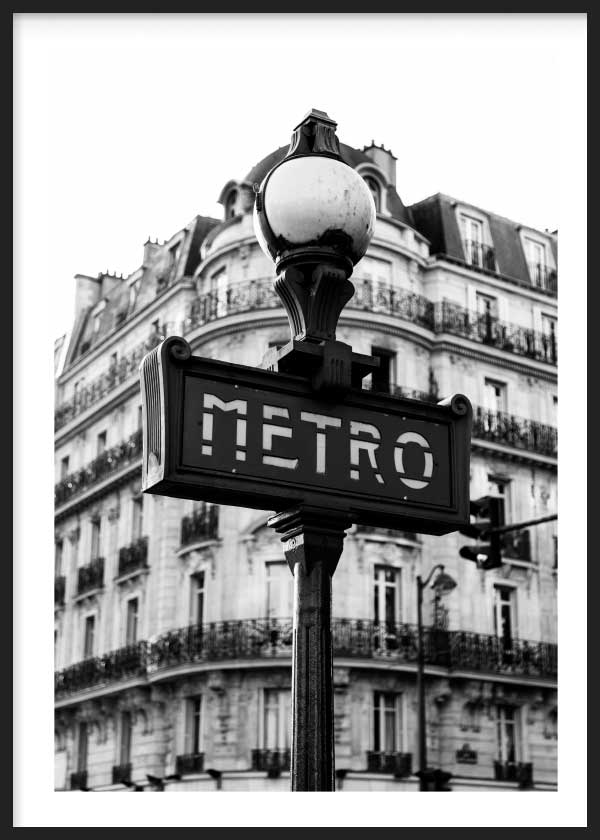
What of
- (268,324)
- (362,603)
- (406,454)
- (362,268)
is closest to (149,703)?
(362,603)

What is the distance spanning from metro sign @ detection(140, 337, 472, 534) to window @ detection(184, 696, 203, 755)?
89.8 feet

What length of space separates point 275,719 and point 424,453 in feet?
85.2

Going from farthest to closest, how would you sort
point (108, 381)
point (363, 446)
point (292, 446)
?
point (108, 381) → point (363, 446) → point (292, 446)

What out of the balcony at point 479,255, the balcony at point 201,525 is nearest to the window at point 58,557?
the balcony at point 201,525

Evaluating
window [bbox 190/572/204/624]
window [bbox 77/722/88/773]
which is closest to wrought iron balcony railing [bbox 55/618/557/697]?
window [bbox 190/572/204/624]

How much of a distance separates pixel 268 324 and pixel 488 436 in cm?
703

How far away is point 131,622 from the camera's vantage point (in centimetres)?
3394

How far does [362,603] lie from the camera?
29.8 m

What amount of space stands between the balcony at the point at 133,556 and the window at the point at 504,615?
956cm

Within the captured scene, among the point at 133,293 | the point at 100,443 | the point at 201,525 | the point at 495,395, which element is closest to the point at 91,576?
the point at 100,443

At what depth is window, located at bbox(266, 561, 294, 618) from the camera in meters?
29.4

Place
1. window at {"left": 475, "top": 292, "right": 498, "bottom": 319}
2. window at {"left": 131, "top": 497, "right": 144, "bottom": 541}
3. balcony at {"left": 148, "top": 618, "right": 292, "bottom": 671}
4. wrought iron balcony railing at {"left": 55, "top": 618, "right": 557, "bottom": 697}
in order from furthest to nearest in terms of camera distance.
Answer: window at {"left": 475, "top": 292, "right": 498, "bottom": 319} < window at {"left": 131, "top": 497, "right": 144, "bottom": 541} < wrought iron balcony railing at {"left": 55, "top": 618, "right": 557, "bottom": 697} < balcony at {"left": 148, "top": 618, "right": 292, "bottom": 671}

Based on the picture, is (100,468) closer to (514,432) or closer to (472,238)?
(514,432)

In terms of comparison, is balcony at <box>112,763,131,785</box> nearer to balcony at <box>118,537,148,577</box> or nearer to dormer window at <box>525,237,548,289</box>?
balcony at <box>118,537,148,577</box>
